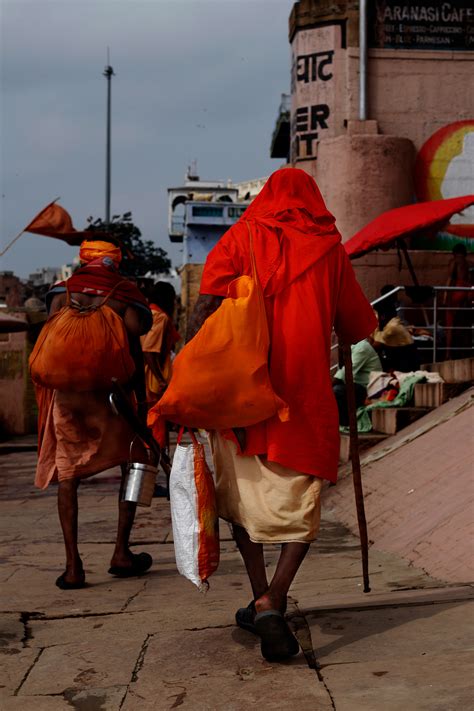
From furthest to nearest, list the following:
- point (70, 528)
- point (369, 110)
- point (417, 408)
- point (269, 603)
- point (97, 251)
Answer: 1. point (369, 110)
2. point (417, 408)
3. point (97, 251)
4. point (70, 528)
5. point (269, 603)

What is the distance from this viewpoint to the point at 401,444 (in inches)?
314

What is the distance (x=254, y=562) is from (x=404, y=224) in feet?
28.2

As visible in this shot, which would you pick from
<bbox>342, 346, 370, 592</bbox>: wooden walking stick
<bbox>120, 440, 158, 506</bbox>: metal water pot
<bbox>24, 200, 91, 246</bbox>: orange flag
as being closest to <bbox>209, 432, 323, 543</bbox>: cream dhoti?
<bbox>342, 346, 370, 592</bbox>: wooden walking stick

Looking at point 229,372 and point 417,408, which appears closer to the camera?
point 229,372

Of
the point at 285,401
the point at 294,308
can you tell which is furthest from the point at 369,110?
the point at 285,401

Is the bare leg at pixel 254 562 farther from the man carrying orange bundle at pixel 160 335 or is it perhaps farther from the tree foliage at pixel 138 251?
the tree foliage at pixel 138 251

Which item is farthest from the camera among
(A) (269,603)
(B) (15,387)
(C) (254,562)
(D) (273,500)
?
(B) (15,387)

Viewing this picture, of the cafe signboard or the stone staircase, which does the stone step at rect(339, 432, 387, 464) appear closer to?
the stone staircase

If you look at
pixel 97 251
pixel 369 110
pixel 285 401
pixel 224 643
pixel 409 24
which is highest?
pixel 409 24

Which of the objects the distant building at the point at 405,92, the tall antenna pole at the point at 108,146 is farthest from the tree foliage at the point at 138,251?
the distant building at the point at 405,92

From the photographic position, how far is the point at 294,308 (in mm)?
3682

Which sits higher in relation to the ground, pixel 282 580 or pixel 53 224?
pixel 53 224

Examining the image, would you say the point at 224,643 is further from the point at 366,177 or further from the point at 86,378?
the point at 366,177

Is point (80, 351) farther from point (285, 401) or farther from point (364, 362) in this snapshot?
point (364, 362)
